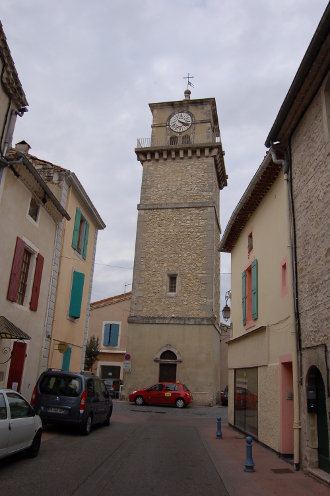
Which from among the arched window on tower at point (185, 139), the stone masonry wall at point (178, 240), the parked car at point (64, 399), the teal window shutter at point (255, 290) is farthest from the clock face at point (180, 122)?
the parked car at point (64, 399)

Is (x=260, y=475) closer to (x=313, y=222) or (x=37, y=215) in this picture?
(x=313, y=222)

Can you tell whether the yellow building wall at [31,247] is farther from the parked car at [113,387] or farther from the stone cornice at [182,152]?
the stone cornice at [182,152]

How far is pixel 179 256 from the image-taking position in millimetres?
28953

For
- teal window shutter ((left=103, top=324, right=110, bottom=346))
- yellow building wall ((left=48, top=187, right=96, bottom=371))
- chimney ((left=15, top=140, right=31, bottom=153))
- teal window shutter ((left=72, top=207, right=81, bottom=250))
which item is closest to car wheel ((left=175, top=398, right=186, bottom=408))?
yellow building wall ((left=48, top=187, right=96, bottom=371))

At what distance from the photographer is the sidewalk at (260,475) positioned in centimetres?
671

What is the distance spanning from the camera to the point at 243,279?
1452 centimetres

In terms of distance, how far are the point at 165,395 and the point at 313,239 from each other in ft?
58.8

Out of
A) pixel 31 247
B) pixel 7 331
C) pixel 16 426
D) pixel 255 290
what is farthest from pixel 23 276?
pixel 255 290

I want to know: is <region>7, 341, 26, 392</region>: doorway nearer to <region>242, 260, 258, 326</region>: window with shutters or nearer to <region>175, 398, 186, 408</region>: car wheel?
<region>242, 260, 258, 326</region>: window with shutters

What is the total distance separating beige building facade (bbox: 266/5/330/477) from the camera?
744cm

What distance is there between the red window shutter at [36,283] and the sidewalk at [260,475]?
6779 millimetres

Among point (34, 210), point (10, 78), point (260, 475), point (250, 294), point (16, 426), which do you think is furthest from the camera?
point (34, 210)

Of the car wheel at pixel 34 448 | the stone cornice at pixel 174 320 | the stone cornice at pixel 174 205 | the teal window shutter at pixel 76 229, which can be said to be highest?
Answer: the stone cornice at pixel 174 205

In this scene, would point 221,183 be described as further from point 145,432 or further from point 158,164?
point 145,432
